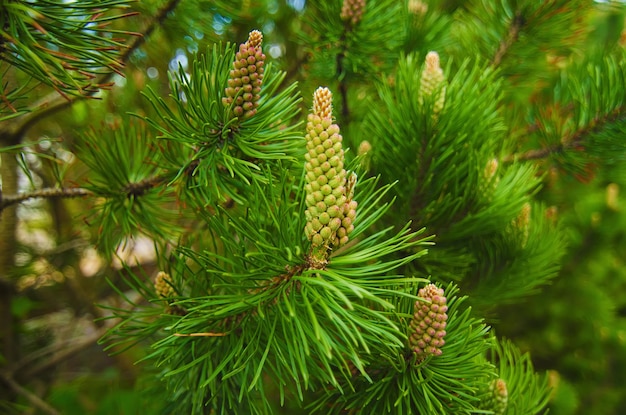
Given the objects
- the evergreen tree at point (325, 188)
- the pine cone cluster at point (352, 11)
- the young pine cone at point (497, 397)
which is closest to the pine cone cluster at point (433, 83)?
the evergreen tree at point (325, 188)

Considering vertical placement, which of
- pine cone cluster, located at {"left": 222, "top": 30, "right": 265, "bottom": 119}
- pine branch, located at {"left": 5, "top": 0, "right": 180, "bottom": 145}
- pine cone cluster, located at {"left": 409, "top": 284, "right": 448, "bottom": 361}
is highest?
pine branch, located at {"left": 5, "top": 0, "right": 180, "bottom": 145}

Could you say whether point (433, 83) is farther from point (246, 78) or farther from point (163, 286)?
point (163, 286)

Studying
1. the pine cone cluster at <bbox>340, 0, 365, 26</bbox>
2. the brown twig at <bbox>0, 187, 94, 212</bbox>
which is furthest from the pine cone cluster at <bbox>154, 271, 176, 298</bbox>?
the pine cone cluster at <bbox>340, 0, 365, 26</bbox>

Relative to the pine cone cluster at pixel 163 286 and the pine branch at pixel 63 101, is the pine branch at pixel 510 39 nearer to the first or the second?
the pine branch at pixel 63 101

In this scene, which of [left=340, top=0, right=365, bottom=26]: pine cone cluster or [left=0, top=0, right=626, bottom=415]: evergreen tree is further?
[left=340, top=0, right=365, bottom=26]: pine cone cluster

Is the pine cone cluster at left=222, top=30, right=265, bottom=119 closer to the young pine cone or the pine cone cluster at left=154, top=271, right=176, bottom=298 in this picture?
the pine cone cluster at left=154, top=271, right=176, bottom=298

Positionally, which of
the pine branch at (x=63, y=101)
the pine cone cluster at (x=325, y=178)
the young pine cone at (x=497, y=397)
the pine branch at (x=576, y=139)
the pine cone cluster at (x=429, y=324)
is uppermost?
the pine branch at (x=63, y=101)

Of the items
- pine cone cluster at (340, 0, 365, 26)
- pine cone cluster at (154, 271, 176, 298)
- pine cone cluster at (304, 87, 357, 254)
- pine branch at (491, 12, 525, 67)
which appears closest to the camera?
pine cone cluster at (304, 87, 357, 254)

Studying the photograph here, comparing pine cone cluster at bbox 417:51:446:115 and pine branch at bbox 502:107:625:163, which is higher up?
pine cone cluster at bbox 417:51:446:115
